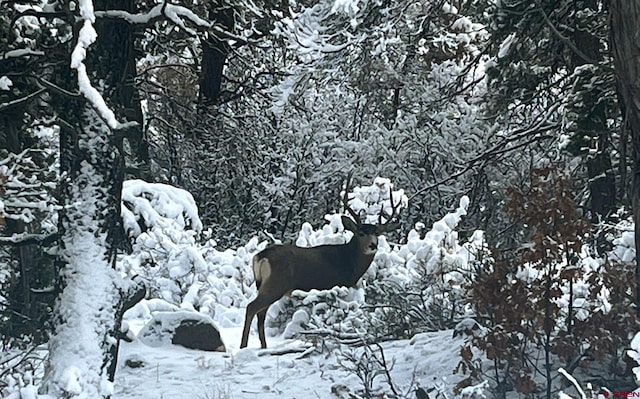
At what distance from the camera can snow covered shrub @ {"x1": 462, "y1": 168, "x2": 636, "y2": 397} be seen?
20.6 ft

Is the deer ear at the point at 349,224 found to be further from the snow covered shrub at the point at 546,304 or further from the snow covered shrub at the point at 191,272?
the snow covered shrub at the point at 546,304

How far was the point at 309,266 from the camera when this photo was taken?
10.4 m

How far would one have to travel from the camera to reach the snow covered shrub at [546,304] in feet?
20.6

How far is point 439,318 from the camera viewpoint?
909 centimetres

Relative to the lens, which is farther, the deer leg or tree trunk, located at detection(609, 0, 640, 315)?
the deer leg

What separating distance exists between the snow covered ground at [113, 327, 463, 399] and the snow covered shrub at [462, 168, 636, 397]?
0.59 m

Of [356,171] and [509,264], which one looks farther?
[356,171]

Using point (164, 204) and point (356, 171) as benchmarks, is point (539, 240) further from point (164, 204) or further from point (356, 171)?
point (356, 171)

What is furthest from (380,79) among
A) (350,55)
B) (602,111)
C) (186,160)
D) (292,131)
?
(602,111)

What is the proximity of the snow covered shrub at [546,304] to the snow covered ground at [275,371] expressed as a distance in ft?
1.95

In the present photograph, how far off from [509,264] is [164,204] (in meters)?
2.84

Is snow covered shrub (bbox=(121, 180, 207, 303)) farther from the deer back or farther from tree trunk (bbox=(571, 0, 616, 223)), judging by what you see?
tree trunk (bbox=(571, 0, 616, 223))

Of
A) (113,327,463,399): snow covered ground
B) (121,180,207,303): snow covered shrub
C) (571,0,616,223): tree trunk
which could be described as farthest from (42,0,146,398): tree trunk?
(121,180,207,303): snow covered shrub

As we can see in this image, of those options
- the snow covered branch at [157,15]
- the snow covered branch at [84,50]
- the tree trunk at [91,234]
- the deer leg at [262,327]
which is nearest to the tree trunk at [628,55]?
the snow covered branch at [157,15]
